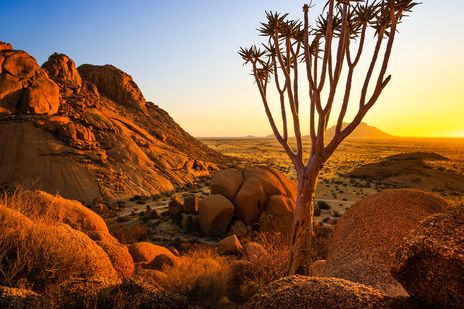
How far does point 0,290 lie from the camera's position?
3068mm

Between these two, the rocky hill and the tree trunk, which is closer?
the tree trunk

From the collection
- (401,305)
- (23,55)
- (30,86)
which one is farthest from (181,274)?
(23,55)

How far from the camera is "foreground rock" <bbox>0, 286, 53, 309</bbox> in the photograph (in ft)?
9.68

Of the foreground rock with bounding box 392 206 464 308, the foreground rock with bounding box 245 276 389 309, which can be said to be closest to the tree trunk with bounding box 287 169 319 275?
the foreground rock with bounding box 245 276 389 309

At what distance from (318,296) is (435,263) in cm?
85

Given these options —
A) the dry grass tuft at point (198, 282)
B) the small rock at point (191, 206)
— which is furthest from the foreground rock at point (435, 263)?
the small rock at point (191, 206)

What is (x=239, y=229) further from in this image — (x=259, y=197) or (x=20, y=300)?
(x=20, y=300)

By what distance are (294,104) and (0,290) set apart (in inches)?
235

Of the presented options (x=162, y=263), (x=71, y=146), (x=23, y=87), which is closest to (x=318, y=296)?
(x=162, y=263)

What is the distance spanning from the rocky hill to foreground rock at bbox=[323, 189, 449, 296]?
610 inches

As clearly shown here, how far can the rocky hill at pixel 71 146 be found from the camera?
752 inches

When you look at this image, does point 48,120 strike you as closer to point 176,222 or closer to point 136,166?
point 136,166

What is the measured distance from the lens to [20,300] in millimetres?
3029

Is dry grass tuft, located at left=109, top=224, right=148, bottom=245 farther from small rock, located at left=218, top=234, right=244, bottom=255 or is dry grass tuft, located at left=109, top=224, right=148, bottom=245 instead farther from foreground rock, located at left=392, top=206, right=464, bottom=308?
foreground rock, located at left=392, top=206, right=464, bottom=308
